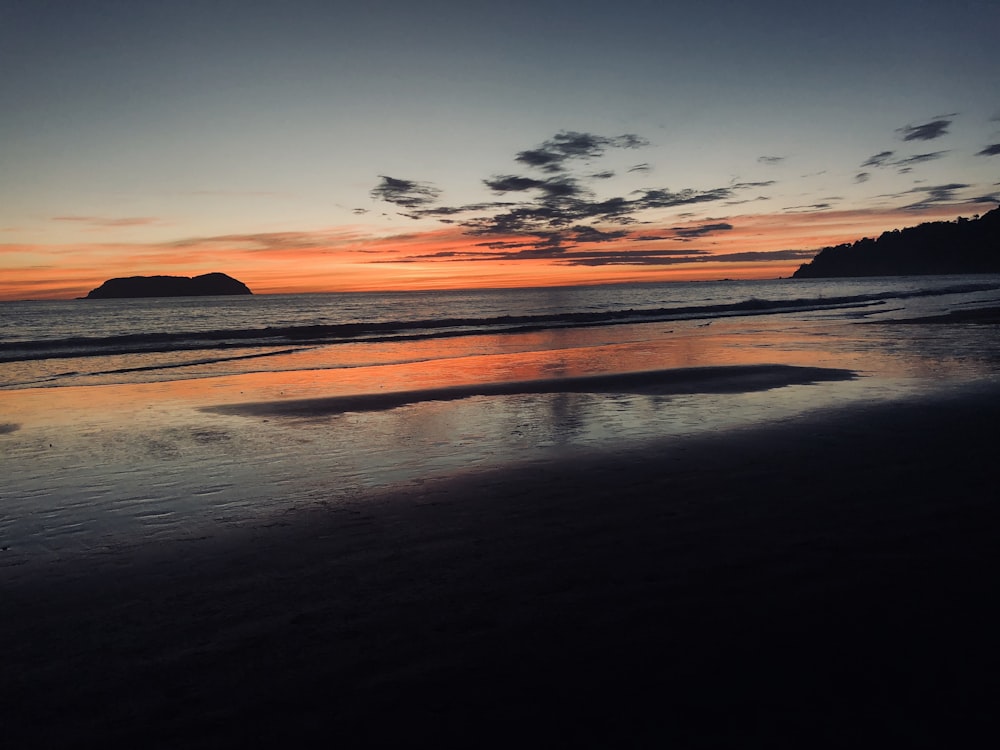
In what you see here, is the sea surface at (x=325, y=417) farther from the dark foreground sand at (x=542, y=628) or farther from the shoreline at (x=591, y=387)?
the dark foreground sand at (x=542, y=628)

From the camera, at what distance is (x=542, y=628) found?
4840 mm

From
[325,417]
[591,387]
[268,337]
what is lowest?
[325,417]

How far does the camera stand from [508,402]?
1678 centimetres

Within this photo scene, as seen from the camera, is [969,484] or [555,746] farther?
[969,484]

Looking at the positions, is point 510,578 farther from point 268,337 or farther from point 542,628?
point 268,337

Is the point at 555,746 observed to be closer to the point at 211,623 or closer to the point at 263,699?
the point at 263,699

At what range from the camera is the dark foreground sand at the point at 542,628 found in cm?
380

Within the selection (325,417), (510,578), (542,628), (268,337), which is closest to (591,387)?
(325,417)

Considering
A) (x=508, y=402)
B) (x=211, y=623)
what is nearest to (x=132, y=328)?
(x=508, y=402)

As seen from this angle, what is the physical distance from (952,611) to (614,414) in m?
9.61

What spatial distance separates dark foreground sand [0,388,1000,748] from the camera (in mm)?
3801

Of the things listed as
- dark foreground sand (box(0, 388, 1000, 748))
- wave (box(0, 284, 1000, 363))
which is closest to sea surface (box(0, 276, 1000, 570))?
dark foreground sand (box(0, 388, 1000, 748))

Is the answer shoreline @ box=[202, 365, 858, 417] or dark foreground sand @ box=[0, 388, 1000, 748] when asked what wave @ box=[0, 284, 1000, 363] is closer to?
shoreline @ box=[202, 365, 858, 417]

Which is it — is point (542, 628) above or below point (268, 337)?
below
